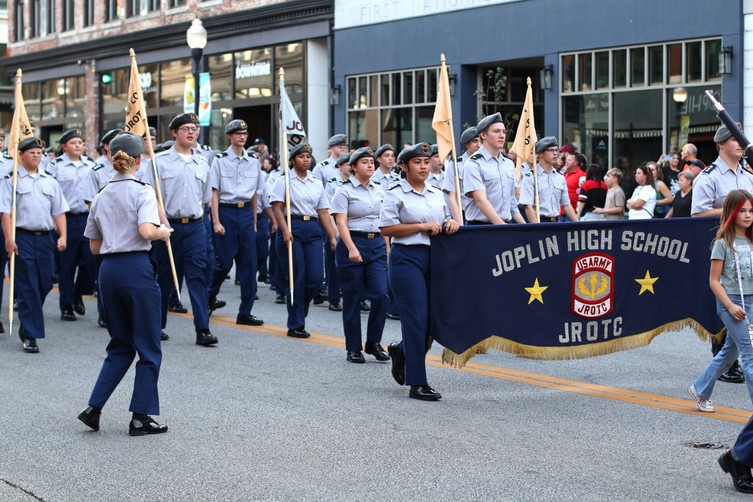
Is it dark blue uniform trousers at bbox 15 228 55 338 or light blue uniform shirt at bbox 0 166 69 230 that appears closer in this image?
dark blue uniform trousers at bbox 15 228 55 338

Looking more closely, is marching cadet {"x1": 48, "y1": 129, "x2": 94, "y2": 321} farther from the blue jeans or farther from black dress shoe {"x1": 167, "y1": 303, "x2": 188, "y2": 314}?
the blue jeans

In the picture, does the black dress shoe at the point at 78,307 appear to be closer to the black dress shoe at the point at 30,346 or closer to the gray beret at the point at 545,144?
the black dress shoe at the point at 30,346

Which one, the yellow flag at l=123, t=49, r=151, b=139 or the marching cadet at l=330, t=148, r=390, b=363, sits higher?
the yellow flag at l=123, t=49, r=151, b=139

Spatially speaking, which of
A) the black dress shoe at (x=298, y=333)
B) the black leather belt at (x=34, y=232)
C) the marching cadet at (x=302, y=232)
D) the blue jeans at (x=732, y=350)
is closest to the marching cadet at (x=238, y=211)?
the marching cadet at (x=302, y=232)

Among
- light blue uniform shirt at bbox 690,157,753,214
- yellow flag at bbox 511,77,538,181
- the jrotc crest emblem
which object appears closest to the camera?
the jrotc crest emblem

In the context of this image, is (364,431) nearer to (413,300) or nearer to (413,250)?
(413,300)

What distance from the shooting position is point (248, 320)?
13.6m

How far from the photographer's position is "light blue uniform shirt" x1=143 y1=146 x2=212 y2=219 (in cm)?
1216

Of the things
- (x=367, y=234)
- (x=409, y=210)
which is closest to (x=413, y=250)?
(x=409, y=210)

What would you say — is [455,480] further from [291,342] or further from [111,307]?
[291,342]

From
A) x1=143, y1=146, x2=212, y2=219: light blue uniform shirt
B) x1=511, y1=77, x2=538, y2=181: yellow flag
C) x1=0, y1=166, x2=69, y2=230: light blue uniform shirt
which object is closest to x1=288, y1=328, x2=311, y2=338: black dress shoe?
x1=143, y1=146, x2=212, y2=219: light blue uniform shirt

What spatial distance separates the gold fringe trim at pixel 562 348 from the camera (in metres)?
9.26

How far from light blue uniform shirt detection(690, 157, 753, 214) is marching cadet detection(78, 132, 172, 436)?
4610 mm

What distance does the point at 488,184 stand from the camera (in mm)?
11500
